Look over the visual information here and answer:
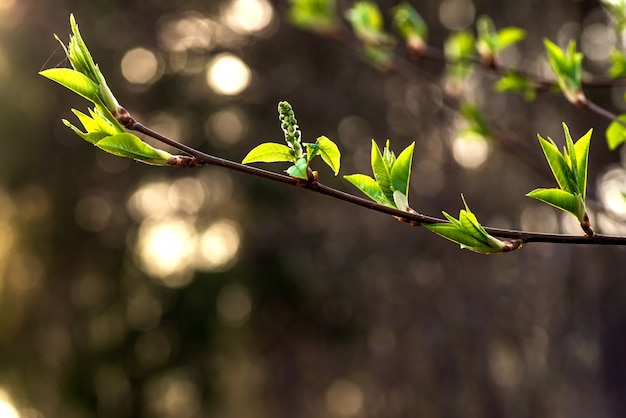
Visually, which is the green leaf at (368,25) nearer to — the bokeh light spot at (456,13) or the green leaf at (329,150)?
the green leaf at (329,150)

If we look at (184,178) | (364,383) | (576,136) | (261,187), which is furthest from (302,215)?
(576,136)

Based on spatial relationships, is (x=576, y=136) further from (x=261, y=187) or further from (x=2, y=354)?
(x=2, y=354)

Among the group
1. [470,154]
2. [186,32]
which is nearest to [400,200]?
[470,154]

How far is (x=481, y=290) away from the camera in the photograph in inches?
115

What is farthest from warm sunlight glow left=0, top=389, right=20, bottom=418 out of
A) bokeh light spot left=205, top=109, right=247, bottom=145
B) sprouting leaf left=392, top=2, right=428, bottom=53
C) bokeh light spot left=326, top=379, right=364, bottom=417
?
sprouting leaf left=392, top=2, right=428, bottom=53

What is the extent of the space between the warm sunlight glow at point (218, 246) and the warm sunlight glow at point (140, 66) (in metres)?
0.87

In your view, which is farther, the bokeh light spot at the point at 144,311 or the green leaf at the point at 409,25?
the bokeh light spot at the point at 144,311

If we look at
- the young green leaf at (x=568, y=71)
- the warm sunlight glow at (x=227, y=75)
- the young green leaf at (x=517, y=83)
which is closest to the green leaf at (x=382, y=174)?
the young green leaf at (x=568, y=71)

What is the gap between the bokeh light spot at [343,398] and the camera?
11.2ft

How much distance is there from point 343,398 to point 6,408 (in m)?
1.88

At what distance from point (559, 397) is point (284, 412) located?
1480 mm

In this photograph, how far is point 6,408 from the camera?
3484mm

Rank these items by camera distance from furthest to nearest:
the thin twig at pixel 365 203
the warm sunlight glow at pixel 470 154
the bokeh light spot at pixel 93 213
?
the bokeh light spot at pixel 93 213, the warm sunlight glow at pixel 470 154, the thin twig at pixel 365 203

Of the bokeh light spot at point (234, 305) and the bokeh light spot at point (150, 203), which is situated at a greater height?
the bokeh light spot at point (150, 203)
